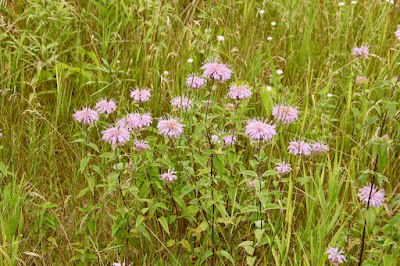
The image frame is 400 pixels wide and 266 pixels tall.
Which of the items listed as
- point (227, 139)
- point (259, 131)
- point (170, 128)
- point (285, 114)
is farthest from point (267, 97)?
point (170, 128)

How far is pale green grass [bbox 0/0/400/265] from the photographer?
1984 mm

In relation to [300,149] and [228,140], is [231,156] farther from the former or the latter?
[300,149]

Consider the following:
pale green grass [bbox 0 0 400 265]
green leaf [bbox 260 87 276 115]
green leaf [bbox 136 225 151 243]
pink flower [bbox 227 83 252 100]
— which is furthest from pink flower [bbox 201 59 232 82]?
green leaf [bbox 136 225 151 243]

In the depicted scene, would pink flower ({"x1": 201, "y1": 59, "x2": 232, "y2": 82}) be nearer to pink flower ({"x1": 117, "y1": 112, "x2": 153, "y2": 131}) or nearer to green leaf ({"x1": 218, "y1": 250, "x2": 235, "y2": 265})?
pink flower ({"x1": 117, "y1": 112, "x2": 153, "y2": 131})

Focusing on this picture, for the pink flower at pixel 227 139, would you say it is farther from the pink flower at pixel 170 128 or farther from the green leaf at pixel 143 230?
the green leaf at pixel 143 230

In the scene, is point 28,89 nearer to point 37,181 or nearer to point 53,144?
point 53,144

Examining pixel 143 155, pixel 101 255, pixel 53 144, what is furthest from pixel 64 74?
pixel 101 255

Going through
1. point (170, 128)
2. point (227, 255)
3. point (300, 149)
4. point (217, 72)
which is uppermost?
point (217, 72)

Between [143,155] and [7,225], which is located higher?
[143,155]

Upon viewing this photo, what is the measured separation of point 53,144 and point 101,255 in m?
0.79

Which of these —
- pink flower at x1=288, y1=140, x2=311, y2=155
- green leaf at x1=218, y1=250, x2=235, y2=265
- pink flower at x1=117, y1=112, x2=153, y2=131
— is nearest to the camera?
green leaf at x1=218, y1=250, x2=235, y2=265

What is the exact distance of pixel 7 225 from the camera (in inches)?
77.7

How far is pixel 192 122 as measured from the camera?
6.85ft

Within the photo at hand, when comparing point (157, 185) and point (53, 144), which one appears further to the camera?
point (53, 144)
